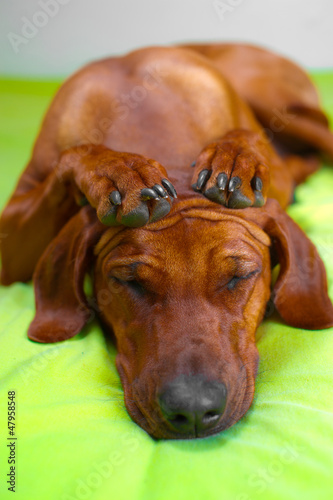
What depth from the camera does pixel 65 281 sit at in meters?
2.33

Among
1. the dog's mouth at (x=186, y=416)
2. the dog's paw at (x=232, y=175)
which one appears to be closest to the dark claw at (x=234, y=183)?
the dog's paw at (x=232, y=175)

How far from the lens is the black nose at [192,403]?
1.61 m

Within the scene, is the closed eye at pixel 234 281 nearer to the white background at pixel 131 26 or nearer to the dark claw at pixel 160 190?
the dark claw at pixel 160 190

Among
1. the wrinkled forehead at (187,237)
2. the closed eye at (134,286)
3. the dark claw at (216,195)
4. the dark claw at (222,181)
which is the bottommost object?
the closed eye at (134,286)

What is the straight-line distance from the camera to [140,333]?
1.96m

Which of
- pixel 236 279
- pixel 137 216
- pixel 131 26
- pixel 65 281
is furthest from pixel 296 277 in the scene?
pixel 131 26

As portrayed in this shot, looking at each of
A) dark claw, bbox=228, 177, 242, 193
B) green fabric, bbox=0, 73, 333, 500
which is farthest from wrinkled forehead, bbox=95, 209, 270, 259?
green fabric, bbox=0, 73, 333, 500

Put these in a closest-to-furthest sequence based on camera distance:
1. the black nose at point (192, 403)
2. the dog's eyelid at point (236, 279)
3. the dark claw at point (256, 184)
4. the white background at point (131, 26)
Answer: the black nose at point (192, 403)
the dog's eyelid at point (236, 279)
the dark claw at point (256, 184)
the white background at point (131, 26)

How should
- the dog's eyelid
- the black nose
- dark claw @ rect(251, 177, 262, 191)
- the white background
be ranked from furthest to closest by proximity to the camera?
the white background < dark claw @ rect(251, 177, 262, 191) < the dog's eyelid < the black nose

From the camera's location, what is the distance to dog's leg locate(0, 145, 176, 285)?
194 centimetres

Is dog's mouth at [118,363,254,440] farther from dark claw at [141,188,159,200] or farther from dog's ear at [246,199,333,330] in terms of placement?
dark claw at [141,188,159,200]

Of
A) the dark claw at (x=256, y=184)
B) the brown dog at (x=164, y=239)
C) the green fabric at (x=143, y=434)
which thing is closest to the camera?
the green fabric at (x=143, y=434)

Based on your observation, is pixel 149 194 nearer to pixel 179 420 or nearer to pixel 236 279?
pixel 236 279

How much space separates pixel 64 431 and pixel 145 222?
2.52 ft
